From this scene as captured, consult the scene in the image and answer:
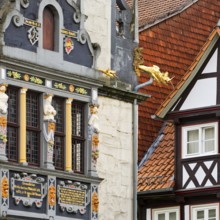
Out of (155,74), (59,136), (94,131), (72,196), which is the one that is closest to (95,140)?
(94,131)

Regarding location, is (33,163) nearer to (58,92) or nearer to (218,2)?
(58,92)

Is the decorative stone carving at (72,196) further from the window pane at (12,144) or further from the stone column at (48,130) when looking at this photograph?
the window pane at (12,144)

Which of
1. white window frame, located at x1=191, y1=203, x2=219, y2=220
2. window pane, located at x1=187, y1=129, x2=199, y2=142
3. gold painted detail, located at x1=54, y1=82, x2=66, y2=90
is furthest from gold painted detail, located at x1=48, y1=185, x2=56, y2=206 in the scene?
window pane, located at x1=187, y1=129, x2=199, y2=142

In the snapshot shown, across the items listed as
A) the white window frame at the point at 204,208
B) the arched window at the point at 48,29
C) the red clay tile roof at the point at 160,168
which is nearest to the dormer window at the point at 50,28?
the arched window at the point at 48,29

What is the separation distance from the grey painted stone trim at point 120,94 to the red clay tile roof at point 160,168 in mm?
3134

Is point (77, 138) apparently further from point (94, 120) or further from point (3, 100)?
point (3, 100)

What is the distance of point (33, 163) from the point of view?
47375mm

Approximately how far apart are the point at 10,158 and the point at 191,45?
48.2 feet

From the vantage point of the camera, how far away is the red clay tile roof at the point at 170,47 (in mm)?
56688

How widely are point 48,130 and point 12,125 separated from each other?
1138mm

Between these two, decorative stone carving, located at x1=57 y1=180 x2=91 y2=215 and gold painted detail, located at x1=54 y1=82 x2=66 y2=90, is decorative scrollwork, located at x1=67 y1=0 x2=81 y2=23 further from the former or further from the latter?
decorative stone carving, located at x1=57 y1=180 x2=91 y2=215

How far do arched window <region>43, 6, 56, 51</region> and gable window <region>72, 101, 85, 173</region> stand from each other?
1.59 meters

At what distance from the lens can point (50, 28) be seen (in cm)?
4859

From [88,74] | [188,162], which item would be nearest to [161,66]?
[188,162]
